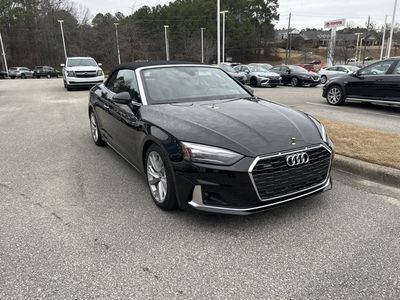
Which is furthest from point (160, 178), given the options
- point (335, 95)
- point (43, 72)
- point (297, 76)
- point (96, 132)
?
point (43, 72)

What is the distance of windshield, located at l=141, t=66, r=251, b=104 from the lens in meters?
3.98

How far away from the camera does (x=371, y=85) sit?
31.3 ft

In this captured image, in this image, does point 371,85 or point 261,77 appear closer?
point 371,85

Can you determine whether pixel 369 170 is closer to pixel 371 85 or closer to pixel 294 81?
pixel 371 85

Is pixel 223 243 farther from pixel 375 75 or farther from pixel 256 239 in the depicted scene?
pixel 375 75

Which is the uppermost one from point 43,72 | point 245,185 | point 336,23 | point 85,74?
point 336,23

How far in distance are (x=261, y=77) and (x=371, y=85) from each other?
32.3 ft

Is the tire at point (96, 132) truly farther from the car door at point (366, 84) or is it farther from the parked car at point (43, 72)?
the parked car at point (43, 72)

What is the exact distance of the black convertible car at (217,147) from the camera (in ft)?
9.11

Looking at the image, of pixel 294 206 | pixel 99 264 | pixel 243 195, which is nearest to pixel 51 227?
pixel 99 264

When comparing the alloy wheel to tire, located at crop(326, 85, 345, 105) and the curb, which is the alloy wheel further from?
tire, located at crop(326, 85, 345, 105)

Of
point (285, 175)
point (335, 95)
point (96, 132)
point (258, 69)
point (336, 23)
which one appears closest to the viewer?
point (285, 175)

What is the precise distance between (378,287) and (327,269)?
35 centimetres

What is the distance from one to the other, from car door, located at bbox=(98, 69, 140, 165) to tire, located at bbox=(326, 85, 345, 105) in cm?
818
